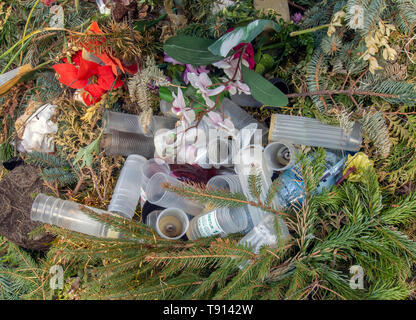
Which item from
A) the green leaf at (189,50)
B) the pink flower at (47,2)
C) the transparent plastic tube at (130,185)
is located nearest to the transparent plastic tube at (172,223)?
the transparent plastic tube at (130,185)

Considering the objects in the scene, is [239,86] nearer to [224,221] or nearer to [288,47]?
[288,47]

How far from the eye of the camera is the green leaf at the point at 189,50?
966mm

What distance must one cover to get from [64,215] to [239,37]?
84 cm

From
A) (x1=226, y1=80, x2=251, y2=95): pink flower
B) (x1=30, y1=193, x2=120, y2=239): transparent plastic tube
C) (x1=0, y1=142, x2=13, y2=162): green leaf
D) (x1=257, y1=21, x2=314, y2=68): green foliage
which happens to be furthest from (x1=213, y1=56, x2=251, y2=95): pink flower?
(x1=0, y1=142, x2=13, y2=162): green leaf

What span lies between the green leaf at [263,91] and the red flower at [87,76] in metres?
0.41

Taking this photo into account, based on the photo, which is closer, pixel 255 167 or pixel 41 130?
pixel 255 167

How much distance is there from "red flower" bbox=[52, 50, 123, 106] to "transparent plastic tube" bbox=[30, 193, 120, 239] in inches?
14.9

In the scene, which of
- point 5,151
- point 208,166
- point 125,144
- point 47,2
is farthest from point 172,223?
point 47,2

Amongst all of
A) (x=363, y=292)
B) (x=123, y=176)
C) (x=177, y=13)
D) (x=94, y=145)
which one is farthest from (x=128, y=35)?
(x=363, y=292)

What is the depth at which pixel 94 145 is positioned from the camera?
113cm

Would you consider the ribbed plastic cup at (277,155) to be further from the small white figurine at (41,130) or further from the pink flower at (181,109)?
the small white figurine at (41,130)

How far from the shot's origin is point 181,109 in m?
1.01
